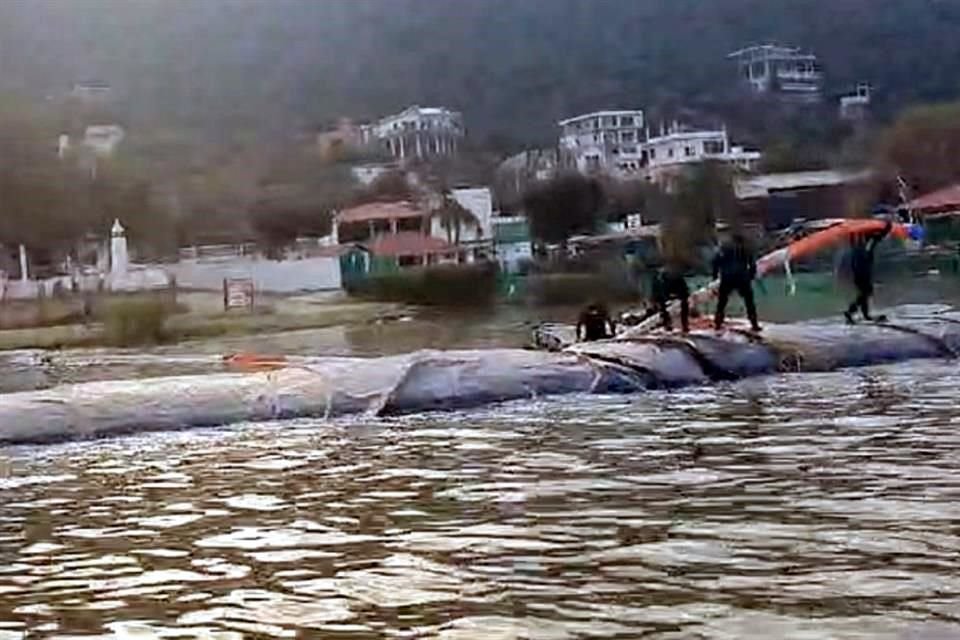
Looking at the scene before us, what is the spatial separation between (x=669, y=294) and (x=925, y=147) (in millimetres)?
35269

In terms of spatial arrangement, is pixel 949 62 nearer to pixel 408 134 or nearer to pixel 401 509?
pixel 408 134

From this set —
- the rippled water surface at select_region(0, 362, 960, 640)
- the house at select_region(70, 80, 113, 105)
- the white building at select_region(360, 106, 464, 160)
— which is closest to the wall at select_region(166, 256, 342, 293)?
the white building at select_region(360, 106, 464, 160)

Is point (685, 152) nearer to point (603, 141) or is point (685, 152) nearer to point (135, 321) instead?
point (603, 141)

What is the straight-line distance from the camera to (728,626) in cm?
571

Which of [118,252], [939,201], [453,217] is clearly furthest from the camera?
[453,217]

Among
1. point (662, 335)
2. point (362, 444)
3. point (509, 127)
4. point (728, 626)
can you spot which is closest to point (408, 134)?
point (509, 127)

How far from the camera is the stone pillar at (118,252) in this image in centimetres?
4271

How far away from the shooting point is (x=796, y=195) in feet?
163

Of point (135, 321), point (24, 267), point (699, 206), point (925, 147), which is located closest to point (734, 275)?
point (135, 321)

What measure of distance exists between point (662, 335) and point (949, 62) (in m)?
44.6

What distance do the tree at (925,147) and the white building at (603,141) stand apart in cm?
776

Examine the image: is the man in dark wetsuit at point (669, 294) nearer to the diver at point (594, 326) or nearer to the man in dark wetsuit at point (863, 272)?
the diver at point (594, 326)

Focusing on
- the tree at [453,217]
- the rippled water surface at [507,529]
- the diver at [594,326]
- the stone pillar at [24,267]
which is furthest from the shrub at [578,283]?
the rippled water surface at [507,529]

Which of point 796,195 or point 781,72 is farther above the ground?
Answer: point 781,72
